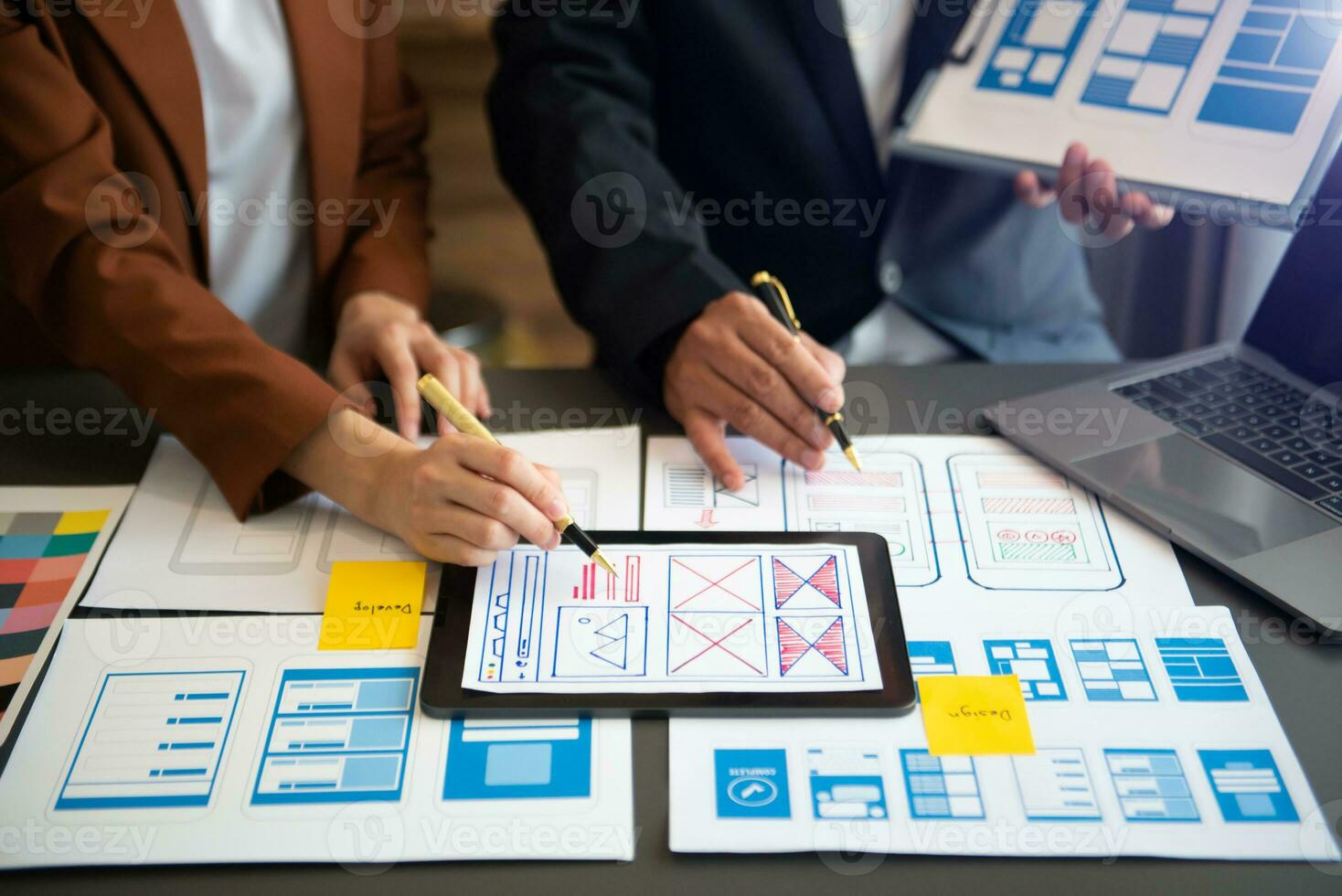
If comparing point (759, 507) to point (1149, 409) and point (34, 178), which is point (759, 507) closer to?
point (1149, 409)

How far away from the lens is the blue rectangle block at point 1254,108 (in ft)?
3.10

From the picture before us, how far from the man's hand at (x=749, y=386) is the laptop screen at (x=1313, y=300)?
42 centimetres

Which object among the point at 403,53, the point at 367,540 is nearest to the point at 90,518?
the point at 367,540

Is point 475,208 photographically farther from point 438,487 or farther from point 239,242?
point 438,487

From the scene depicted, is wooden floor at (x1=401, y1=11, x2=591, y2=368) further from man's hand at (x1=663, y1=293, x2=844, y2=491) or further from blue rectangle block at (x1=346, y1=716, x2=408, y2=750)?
blue rectangle block at (x1=346, y1=716, x2=408, y2=750)

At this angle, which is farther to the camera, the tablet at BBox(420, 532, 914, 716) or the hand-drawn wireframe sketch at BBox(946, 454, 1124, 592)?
the hand-drawn wireframe sketch at BBox(946, 454, 1124, 592)

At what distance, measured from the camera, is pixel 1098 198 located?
1041 mm

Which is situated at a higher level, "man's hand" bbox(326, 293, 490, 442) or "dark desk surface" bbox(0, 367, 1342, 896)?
"man's hand" bbox(326, 293, 490, 442)

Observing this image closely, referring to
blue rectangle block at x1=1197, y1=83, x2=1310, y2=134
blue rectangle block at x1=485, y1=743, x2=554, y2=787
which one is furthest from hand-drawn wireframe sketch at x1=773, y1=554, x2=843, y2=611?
blue rectangle block at x1=1197, y1=83, x2=1310, y2=134

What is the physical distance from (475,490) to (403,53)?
2008 mm

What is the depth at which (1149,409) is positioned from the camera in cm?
92

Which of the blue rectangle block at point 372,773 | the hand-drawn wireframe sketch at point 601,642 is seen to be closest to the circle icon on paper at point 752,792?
the hand-drawn wireframe sketch at point 601,642

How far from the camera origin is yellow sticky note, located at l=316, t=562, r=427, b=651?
71 centimetres

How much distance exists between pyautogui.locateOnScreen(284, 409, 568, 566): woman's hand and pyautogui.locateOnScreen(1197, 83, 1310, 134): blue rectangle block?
2.48 ft
